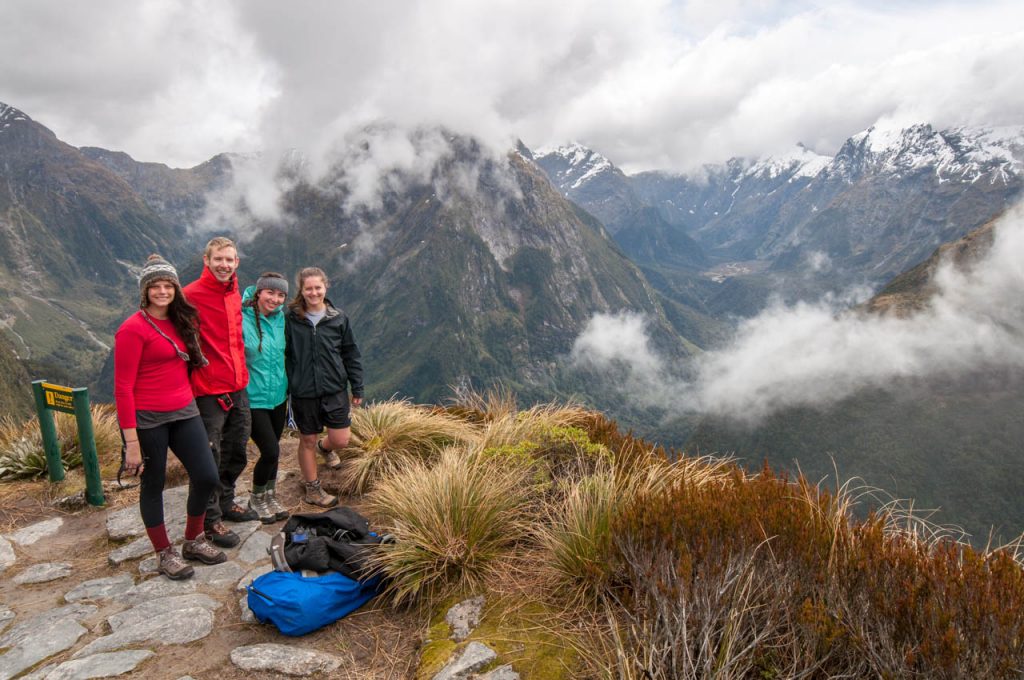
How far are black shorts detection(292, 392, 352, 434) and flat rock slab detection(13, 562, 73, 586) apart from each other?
253cm

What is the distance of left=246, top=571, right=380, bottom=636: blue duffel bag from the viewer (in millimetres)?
3850

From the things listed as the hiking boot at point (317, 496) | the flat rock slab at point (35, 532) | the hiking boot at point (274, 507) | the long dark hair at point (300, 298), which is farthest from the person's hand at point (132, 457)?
the flat rock slab at point (35, 532)

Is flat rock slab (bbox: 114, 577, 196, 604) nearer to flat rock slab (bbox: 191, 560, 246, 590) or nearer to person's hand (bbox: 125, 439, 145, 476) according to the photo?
flat rock slab (bbox: 191, 560, 246, 590)

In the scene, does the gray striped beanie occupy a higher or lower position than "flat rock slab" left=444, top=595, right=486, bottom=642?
higher

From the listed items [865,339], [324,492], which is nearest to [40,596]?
[324,492]

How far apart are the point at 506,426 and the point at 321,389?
2.47 metres

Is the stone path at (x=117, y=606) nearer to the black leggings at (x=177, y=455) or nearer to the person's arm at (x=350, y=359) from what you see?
the black leggings at (x=177, y=455)

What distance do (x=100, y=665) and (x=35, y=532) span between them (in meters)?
3.93

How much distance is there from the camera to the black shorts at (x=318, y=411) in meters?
6.04

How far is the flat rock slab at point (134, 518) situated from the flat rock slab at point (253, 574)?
169cm

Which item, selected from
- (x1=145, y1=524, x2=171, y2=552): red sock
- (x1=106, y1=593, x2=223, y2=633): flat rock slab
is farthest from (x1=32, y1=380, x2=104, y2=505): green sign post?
(x1=106, y1=593, x2=223, y2=633): flat rock slab

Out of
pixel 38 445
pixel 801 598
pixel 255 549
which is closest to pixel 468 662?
pixel 801 598

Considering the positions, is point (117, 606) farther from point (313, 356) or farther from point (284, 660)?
point (313, 356)

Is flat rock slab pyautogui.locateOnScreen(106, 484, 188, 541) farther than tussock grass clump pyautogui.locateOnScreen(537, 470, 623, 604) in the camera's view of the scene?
Yes
